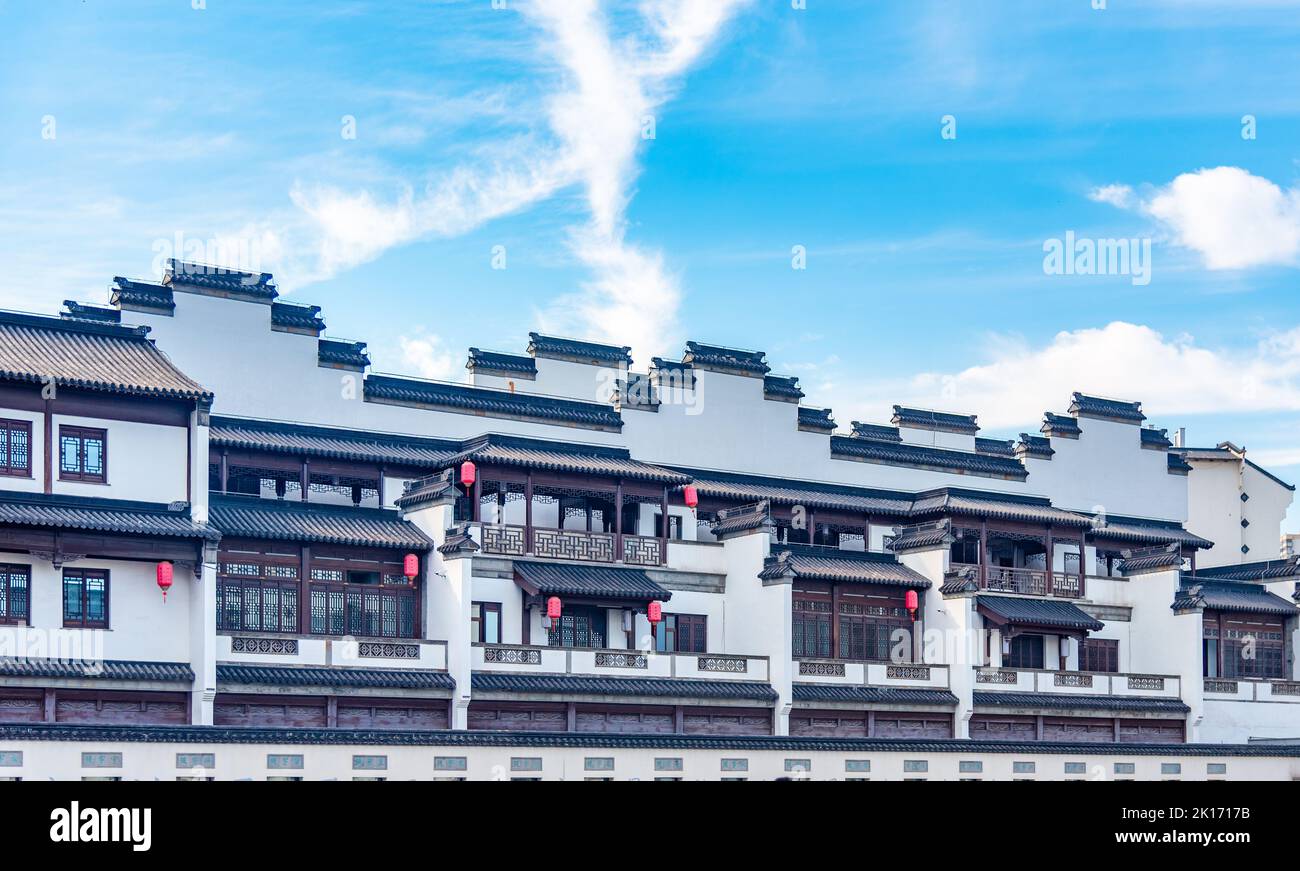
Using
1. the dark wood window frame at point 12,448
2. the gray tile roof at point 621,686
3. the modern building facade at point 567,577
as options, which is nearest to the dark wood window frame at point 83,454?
the modern building facade at point 567,577

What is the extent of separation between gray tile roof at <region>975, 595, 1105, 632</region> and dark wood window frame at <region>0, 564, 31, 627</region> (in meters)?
24.9

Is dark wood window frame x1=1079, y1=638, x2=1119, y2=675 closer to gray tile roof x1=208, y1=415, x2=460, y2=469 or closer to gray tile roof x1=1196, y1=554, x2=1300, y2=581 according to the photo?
gray tile roof x1=1196, y1=554, x2=1300, y2=581

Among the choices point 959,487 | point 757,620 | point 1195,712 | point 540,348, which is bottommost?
point 1195,712

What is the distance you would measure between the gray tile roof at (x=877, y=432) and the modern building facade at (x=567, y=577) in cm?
13

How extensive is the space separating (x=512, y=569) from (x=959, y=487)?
17.9 metres

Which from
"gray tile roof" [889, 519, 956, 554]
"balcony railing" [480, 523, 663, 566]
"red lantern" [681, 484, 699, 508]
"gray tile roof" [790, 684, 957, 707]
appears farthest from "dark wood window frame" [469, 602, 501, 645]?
"gray tile roof" [889, 519, 956, 554]

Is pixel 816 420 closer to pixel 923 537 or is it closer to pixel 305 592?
pixel 923 537

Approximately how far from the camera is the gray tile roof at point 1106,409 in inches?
2062

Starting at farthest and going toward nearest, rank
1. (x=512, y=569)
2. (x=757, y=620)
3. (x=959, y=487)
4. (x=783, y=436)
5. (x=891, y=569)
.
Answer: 1. (x=959, y=487)
2. (x=783, y=436)
3. (x=891, y=569)
4. (x=757, y=620)
5. (x=512, y=569)

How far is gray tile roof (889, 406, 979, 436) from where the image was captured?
5078cm

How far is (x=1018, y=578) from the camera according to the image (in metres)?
45.1
